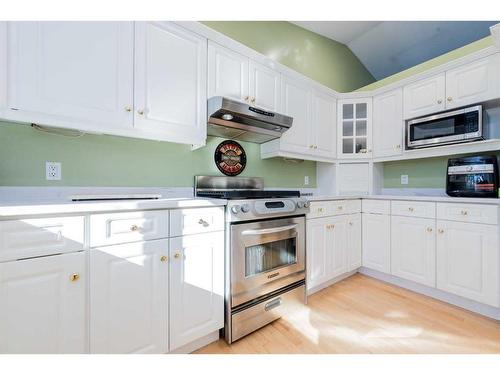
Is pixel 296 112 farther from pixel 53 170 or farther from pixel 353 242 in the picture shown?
pixel 53 170

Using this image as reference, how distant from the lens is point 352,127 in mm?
2807

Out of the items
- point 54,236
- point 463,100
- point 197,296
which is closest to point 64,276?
point 54,236

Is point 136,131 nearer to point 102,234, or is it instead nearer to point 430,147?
point 102,234

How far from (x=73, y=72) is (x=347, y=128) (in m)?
2.68

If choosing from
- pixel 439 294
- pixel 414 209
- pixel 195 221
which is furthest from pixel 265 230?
pixel 439 294

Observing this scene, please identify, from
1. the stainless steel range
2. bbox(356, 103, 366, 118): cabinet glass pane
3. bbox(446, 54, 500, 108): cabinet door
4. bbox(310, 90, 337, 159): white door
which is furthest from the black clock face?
bbox(446, 54, 500, 108): cabinet door

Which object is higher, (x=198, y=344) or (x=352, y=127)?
(x=352, y=127)

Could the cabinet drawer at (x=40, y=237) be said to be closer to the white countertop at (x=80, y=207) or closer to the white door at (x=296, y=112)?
the white countertop at (x=80, y=207)

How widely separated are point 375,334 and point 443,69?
2.43 metres

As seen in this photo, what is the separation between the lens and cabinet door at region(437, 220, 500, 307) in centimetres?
172

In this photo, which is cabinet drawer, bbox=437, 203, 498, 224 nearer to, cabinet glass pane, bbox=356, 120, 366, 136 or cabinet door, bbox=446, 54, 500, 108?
cabinet door, bbox=446, 54, 500, 108

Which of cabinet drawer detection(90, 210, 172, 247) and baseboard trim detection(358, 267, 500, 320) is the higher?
cabinet drawer detection(90, 210, 172, 247)

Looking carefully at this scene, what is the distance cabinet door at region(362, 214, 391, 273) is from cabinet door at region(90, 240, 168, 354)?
2167mm

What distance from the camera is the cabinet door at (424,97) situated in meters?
2.20
